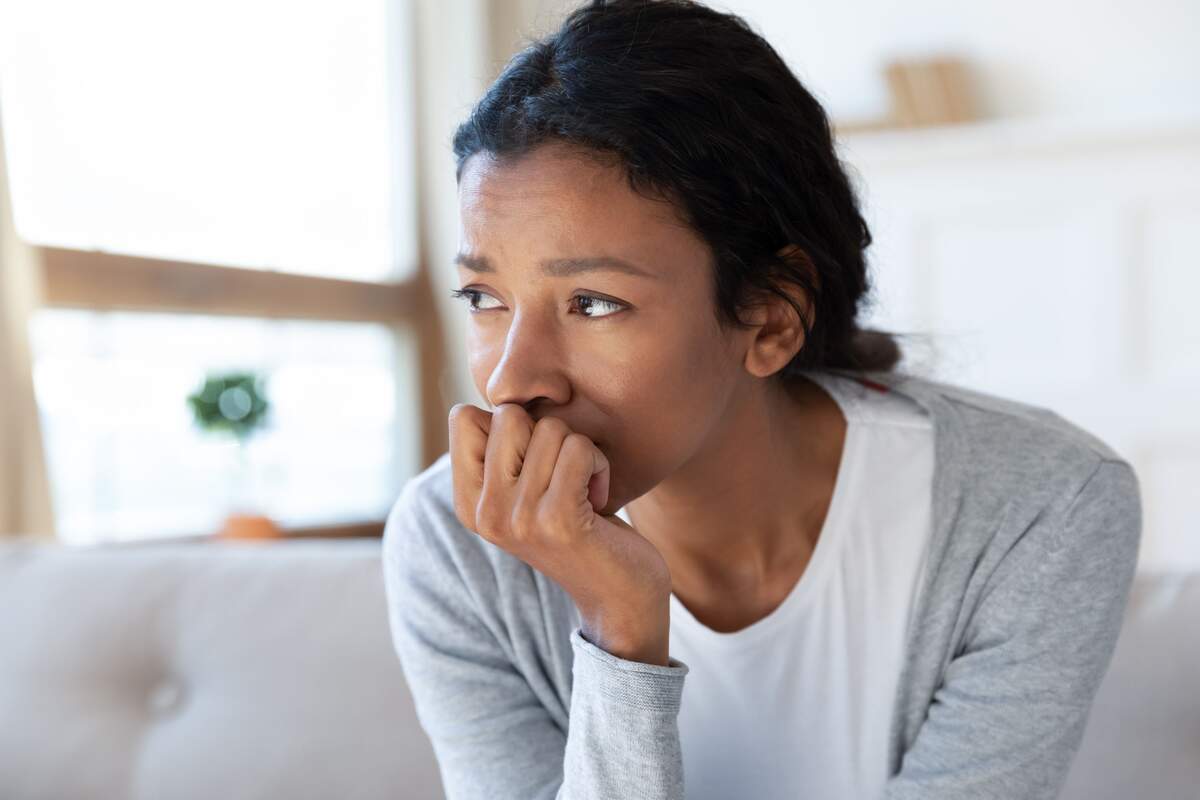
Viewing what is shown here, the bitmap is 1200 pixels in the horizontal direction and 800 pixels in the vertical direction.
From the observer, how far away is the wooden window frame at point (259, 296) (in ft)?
9.41

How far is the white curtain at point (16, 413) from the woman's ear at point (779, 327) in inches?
73.8

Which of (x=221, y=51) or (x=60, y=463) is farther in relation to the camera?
(x=221, y=51)

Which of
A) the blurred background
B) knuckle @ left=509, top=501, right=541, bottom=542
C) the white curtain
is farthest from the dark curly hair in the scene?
the white curtain

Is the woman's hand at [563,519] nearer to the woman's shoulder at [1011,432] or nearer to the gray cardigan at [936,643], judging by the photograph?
the gray cardigan at [936,643]

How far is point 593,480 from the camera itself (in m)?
1.05

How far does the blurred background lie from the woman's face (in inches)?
45.9

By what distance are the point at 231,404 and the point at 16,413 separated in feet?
1.61

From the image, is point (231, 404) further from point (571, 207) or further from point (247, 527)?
point (571, 207)

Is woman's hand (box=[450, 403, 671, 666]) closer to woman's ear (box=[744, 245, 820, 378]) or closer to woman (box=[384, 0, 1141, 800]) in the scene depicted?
woman (box=[384, 0, 1141, 800])

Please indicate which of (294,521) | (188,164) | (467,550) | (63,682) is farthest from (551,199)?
(294,521)

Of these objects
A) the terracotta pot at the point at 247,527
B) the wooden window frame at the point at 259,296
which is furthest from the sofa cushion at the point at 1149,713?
the wooden window frame at the point at 259,296

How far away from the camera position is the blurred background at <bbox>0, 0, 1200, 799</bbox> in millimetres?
2869

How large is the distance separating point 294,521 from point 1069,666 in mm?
2843

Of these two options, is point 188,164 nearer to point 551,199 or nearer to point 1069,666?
point 551,199
